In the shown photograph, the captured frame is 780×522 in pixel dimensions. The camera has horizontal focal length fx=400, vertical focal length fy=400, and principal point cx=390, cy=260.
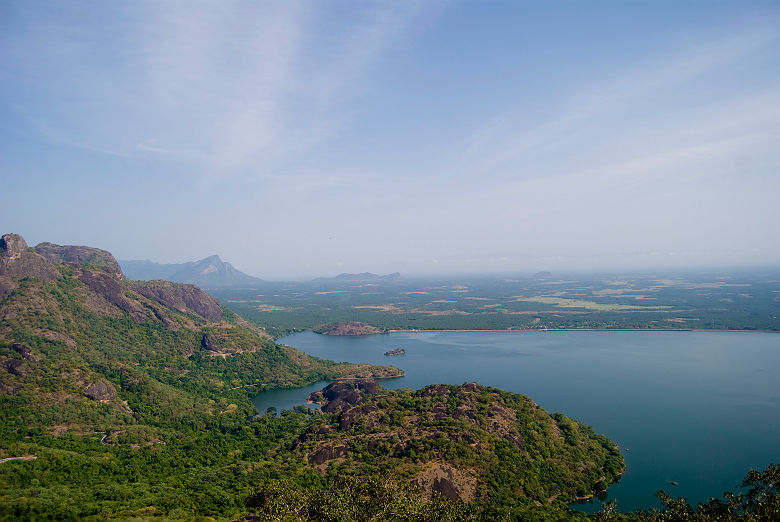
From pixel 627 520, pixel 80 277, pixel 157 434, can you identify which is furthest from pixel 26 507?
pixel 80 277

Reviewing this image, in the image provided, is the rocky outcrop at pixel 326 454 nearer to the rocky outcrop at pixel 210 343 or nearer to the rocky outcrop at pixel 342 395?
the rocky outcrop at pixel 342 395

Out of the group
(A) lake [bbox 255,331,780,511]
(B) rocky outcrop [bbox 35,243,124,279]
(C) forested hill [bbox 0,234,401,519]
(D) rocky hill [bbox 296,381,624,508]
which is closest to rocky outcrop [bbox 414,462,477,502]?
(D) rocky hill [bbox 296,381,624,508]

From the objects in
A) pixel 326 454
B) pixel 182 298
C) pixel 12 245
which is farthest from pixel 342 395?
pixel 182 298

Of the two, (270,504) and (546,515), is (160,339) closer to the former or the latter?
(270,504)

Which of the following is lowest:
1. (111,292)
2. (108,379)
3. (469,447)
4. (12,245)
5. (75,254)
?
(469,447)

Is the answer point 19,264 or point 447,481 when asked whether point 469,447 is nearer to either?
point 447,481
